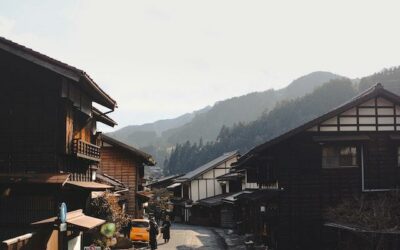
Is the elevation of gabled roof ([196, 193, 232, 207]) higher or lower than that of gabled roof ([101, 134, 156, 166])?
lower

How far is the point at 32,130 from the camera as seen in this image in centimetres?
1616

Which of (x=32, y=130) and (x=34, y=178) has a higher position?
(x=32, y=130)

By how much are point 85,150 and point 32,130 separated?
108 inches

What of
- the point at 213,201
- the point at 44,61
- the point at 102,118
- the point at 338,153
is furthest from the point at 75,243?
the point at 213,201

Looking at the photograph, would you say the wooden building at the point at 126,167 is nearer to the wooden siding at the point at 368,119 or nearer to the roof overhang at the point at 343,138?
the roof overhang at the point at 343,138

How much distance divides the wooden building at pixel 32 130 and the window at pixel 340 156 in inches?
560

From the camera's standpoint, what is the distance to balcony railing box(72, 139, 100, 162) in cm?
1703

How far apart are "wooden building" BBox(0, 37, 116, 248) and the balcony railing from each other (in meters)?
0.11

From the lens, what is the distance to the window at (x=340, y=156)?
86.8 feet

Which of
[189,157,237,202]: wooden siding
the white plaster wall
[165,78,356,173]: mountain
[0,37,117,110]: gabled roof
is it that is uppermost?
[165,78,356,173]: mountain

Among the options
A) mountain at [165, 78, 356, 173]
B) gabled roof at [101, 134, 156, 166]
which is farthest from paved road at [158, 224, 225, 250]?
mountain at [165, 78, 356, 173]

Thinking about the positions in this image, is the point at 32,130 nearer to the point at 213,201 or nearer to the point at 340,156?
the point at 340,156

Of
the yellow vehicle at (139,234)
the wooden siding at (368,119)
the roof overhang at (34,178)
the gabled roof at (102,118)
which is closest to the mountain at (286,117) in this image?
the yellow vehicle at (139,234)

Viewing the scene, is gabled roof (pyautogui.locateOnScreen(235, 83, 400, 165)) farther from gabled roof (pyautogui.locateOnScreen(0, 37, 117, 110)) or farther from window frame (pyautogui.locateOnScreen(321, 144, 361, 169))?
gabled roof (pyautogui.locateOnScreen(0, 37, 117, 110))
